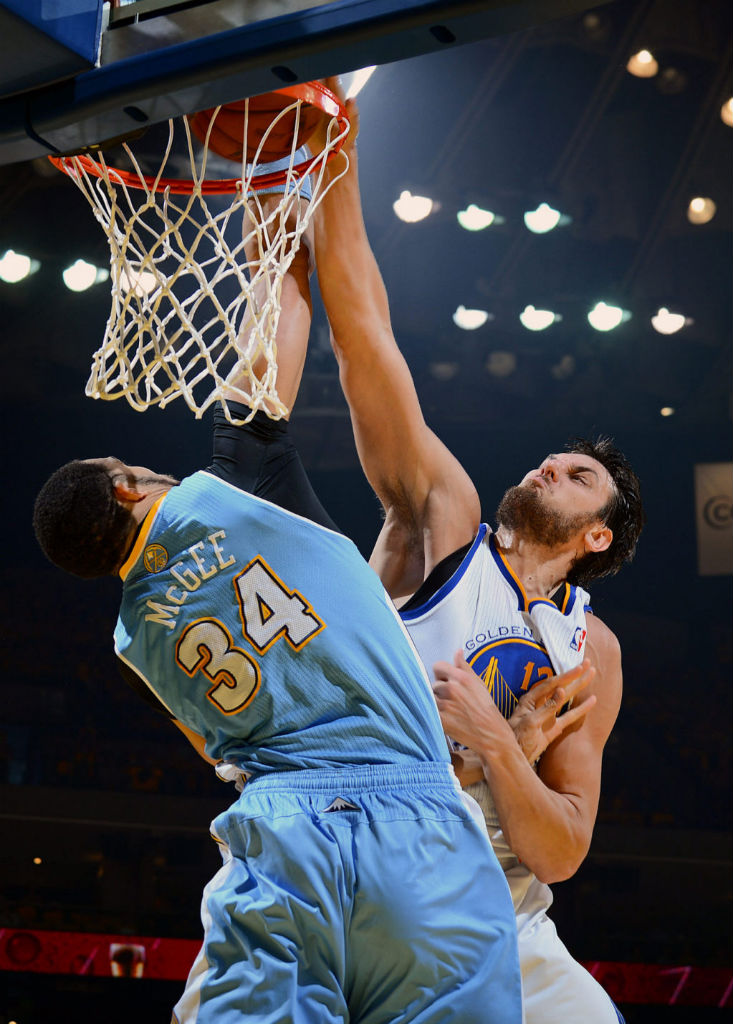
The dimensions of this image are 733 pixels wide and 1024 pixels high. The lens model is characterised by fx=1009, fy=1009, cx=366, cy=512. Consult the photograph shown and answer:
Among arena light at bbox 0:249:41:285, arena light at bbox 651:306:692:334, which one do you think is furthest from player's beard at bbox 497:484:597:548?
arena light at bbox 0:249:41:285

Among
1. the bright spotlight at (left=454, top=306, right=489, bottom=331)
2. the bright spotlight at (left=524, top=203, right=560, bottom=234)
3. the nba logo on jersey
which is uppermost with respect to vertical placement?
the bright spotlight at (left=524, top=203, right=560, bottom=234)

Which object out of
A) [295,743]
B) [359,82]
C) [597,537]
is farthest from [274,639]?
[359,82]

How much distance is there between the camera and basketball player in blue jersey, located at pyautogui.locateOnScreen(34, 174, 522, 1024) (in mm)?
1817

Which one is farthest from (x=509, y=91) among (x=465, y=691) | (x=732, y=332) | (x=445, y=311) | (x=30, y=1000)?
(x=30, y=1000)

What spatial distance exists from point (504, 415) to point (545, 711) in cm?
237

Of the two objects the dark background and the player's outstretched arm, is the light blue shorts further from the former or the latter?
the dark background

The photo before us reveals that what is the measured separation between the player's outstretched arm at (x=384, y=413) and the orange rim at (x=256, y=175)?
210 millimetres

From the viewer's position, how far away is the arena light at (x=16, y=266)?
5.20 metres

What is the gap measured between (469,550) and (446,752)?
975 millimetres

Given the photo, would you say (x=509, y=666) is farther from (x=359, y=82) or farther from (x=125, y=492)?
(x=359, y=82)

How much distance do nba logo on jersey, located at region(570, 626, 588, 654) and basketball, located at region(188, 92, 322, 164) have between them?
157 centimetres

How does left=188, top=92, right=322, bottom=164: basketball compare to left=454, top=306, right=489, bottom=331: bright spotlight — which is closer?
left=188, top=92, right=322, bottom=164: basketball

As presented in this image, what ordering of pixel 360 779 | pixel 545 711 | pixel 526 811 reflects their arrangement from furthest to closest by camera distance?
1. pixel 545 711
2. pixel 526 811
3. pixel 360 779

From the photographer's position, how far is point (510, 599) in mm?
2971
